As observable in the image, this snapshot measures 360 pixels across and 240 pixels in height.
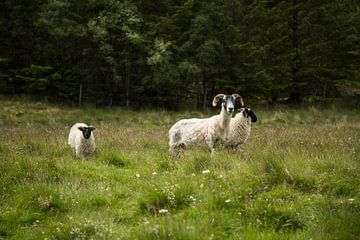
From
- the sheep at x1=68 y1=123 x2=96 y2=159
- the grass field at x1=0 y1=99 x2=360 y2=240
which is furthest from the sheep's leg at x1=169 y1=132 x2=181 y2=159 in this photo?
the sheep at x1=68 y1=123 x2=96 y2=159

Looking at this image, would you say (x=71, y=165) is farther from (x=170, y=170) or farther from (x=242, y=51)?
(x=242, y=51)

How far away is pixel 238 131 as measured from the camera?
11.8 meters

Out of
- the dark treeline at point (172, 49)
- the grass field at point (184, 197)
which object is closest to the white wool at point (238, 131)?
the grass field at point (184, 197)

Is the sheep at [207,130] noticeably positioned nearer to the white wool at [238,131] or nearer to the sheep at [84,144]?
the white wool at [238,131]

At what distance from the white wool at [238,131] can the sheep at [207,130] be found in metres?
0.47

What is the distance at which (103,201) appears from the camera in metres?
7.05

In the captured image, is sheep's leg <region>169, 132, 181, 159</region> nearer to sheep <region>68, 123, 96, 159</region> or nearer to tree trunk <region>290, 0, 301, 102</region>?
sheep <region>68, 123, 96, 159</region>

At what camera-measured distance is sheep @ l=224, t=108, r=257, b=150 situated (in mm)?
11547

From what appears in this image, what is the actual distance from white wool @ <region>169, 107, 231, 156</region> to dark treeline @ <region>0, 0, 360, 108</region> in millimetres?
15065

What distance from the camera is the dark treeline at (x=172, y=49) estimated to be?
28000 mm

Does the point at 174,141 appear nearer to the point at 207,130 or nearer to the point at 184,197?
→ the point at 207,130

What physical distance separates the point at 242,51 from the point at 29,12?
15.9 m

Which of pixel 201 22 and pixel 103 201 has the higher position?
pixel 201 22

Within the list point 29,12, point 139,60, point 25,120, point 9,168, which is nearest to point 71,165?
point 9,168
